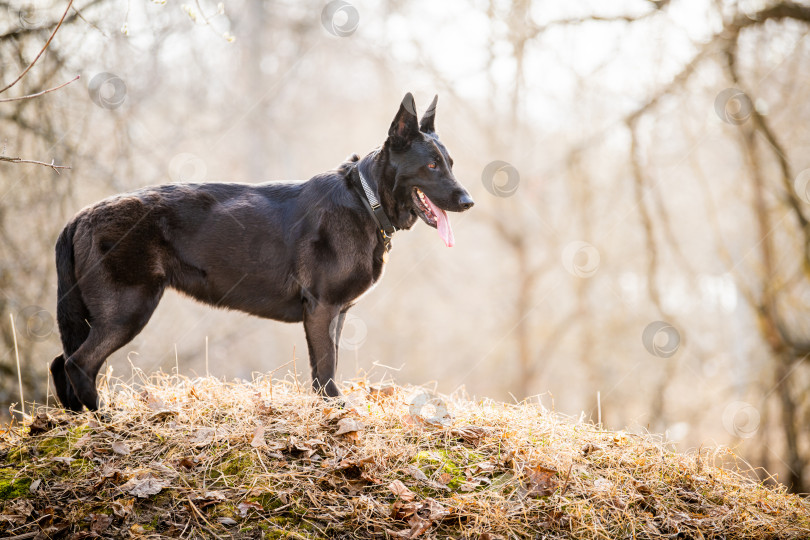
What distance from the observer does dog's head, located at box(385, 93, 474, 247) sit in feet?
13.7

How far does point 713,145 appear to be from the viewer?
12844 mm

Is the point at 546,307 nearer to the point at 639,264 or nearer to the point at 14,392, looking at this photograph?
the point at 639,264

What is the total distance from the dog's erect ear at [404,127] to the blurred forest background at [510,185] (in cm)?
140

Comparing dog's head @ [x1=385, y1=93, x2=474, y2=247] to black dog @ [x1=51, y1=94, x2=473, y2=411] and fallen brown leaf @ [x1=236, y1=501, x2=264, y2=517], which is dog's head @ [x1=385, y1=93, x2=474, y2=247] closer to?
black dog @ [x1=51, y1=94, x2=473, y2=411]

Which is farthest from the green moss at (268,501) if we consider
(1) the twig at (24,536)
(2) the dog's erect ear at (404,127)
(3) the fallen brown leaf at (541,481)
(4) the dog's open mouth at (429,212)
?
(2) the dog's erect ear at (404,127)

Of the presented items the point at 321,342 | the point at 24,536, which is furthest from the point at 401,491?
the point at 24,536

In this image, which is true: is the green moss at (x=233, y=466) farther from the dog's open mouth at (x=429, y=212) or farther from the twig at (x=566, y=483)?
Result: the dog's open mouth at (x=429, y=212)

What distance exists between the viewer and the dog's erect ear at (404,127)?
4.11 m

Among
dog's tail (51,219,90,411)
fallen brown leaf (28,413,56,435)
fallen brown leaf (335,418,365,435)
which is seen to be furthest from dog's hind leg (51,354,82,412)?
fallen brown leaf (335,418,365,435)

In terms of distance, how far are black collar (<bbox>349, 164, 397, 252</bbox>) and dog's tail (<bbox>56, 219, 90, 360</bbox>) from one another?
1.88m

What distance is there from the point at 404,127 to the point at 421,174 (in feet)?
1.15

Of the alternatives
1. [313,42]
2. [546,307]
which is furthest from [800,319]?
[313,42]

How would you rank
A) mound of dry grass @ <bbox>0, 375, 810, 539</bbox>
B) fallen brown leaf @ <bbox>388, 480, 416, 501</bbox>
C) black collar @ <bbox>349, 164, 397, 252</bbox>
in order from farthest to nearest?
black collar @ <bbox>349, 164, 397, 252</bbox>
fallen brown leaf @ <bbox>388, 480, 416, 501</bbox>
mound of dry grass @ <bbox>0, 375, 810, 539</bbox>

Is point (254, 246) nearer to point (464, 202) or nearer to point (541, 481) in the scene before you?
point (464, 202)
